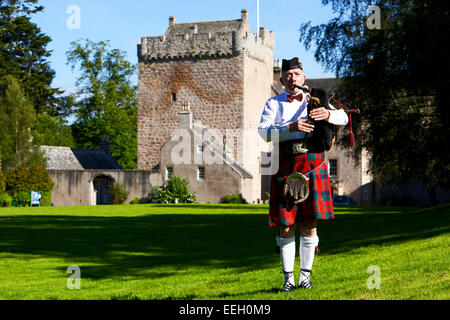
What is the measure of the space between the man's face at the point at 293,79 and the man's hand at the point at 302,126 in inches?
21.2

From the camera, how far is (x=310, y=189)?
654cm

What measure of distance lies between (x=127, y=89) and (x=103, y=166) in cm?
1525

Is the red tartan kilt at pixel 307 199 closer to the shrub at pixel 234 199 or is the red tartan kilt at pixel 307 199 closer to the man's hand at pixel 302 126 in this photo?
the man's hand at pixel 302 126

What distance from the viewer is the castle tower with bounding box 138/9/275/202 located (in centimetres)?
5269

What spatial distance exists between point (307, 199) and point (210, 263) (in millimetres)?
5789

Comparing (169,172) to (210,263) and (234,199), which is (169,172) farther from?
(210,263)

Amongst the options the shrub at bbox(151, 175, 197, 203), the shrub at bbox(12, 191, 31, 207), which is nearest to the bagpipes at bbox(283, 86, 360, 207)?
the shrub at bbox(12, 191, 31, 207)

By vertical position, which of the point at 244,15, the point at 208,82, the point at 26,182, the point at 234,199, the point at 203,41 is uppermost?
the point at 244,15

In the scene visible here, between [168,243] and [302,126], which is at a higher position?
[302,126]

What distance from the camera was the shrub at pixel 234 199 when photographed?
47.3 metres

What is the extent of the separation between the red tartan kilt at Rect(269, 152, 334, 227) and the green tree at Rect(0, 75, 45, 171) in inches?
1622

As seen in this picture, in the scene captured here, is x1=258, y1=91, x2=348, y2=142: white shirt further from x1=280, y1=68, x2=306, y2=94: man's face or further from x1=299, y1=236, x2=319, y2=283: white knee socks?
x1=299, y1=236, x2=319, y2=283: white knee socks

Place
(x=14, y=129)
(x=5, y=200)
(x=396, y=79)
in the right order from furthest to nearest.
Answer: (x=14, y=129)
(x=5, y=200)
(x=396, y=79)

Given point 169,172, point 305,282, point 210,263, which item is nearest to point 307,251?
point 305,282
